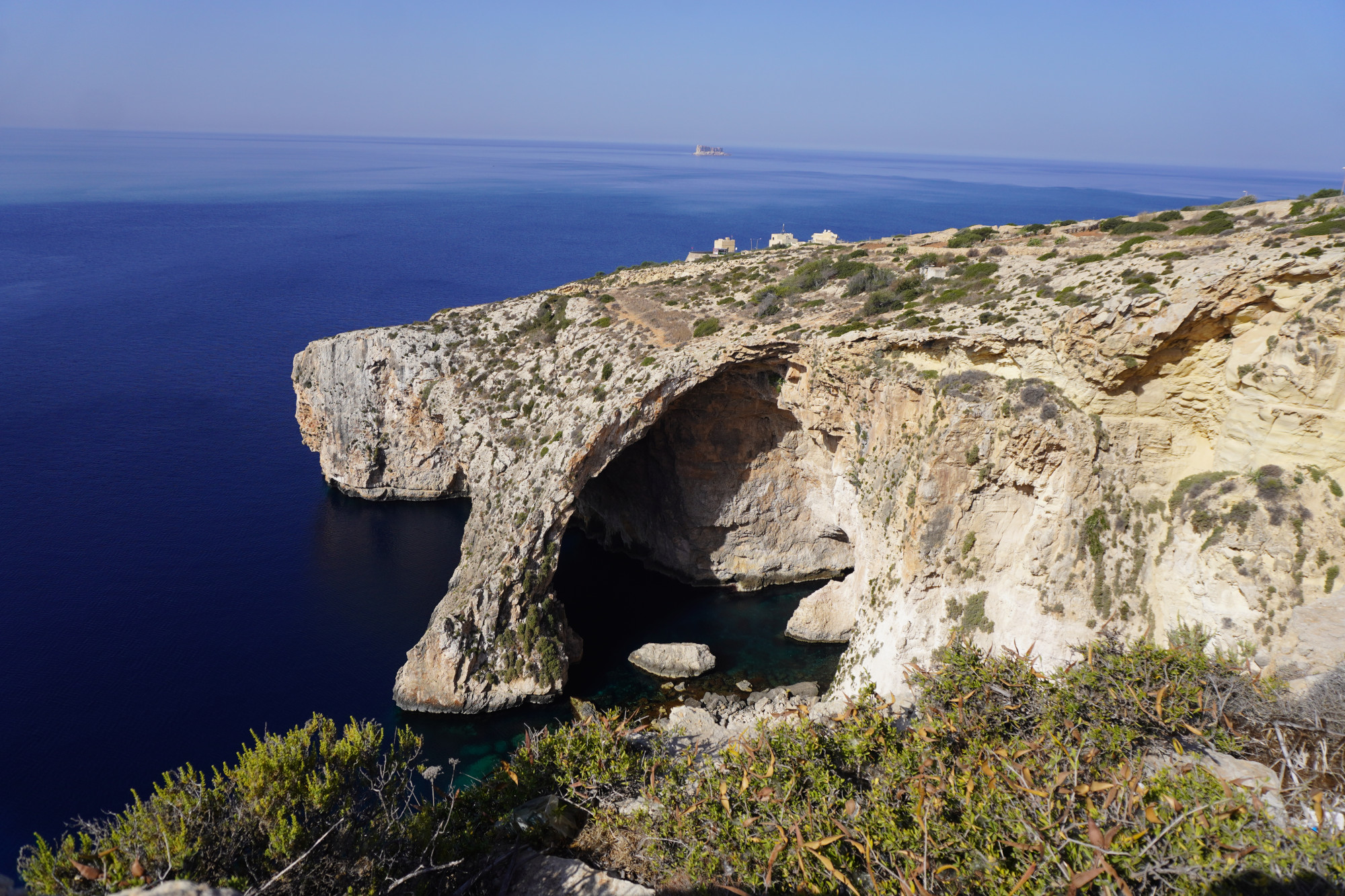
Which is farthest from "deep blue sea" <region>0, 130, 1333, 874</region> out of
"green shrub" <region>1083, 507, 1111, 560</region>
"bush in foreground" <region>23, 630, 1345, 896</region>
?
"green shrub" <region>1083, 507, 1111, 560</region>

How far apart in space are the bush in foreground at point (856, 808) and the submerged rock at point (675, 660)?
39.3 ft

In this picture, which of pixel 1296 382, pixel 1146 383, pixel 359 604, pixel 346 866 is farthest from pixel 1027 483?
pixel 359 604

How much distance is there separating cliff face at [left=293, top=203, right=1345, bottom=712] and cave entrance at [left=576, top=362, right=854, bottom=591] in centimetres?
15

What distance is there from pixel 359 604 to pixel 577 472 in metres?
13.3

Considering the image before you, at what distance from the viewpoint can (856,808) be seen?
1253 centimetres

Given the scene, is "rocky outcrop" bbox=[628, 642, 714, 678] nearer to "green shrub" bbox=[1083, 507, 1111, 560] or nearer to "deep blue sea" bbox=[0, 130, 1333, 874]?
"deep blue sea" bbox=[0, 130, 1333, 874]

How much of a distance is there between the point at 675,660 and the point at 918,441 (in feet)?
43.3

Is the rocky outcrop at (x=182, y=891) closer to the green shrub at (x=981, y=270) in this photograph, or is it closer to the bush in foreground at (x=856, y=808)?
the bush in foreground at (x=856, y=808)

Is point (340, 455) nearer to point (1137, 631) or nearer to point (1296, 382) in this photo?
point (1137, 631)

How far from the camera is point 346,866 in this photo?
461 inches

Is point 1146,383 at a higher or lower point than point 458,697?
higher

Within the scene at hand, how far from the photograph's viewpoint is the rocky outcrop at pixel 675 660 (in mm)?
29484

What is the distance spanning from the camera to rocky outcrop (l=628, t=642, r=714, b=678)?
29.5 meters

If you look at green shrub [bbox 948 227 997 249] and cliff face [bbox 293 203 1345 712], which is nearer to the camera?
cliff face [bbox 293 203 1345 712]
